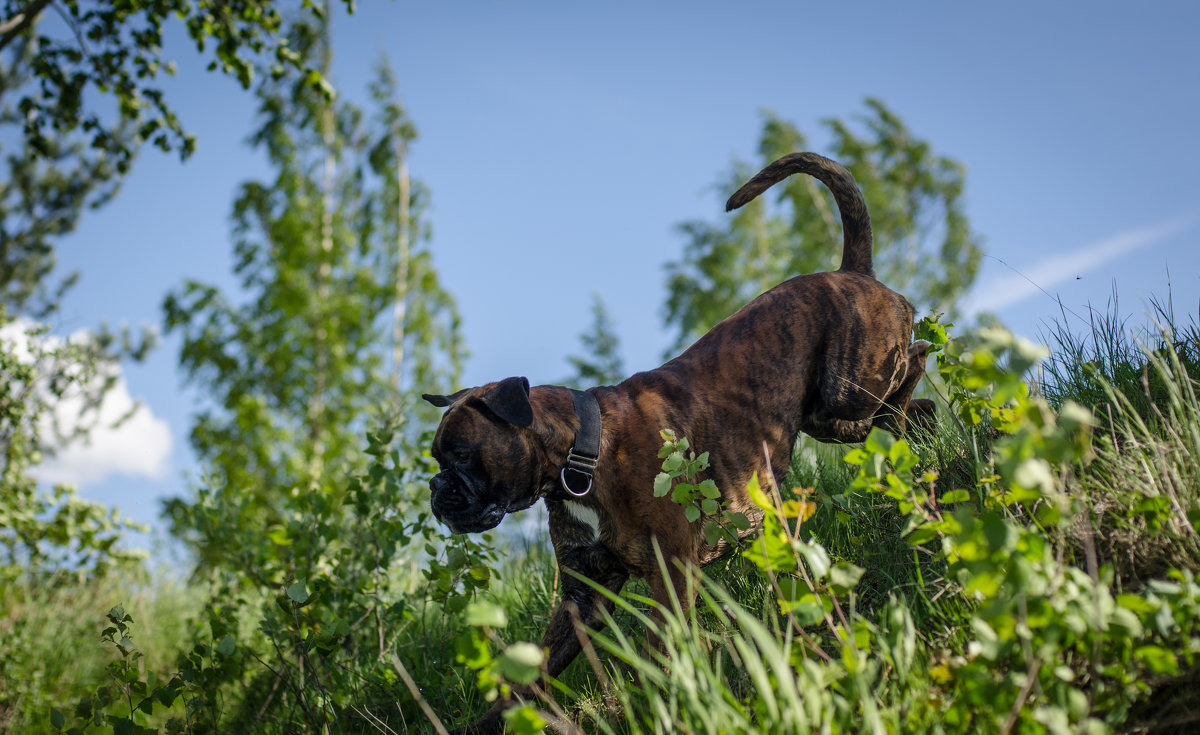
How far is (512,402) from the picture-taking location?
10.7 ft

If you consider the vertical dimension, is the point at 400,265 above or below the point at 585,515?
above

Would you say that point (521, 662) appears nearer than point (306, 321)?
Yes

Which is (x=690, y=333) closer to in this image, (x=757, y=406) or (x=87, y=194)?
(x=87, y=194)

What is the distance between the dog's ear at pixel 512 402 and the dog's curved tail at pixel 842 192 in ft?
6.01

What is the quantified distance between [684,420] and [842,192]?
188 cm

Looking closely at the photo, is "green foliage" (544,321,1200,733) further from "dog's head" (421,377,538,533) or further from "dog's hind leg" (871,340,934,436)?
"dog's hind leg" (871,340,934,436)

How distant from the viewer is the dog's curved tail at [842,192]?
14.1 feet

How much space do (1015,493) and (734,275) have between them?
66.8ft

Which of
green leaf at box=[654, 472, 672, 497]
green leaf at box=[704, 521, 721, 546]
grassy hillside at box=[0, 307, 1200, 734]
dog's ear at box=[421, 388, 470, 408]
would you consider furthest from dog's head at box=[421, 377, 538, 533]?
green leaf at box=[704, 521, 721, 546]

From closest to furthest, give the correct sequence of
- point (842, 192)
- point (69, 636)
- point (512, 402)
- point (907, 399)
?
point (512, 402) → point (842, 192) → point (907, 399) → point (69, 636)

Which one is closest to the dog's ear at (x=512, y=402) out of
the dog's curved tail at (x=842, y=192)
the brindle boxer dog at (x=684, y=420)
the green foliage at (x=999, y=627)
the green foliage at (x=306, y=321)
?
the brindle boxer dog at (x=684, y=420)

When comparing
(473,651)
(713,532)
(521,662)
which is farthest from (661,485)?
(521,662)

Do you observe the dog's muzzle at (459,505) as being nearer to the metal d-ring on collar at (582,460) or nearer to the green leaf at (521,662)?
the metal d-ring on collar at (582,460)

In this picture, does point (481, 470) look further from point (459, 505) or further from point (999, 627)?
point (999, 627)
